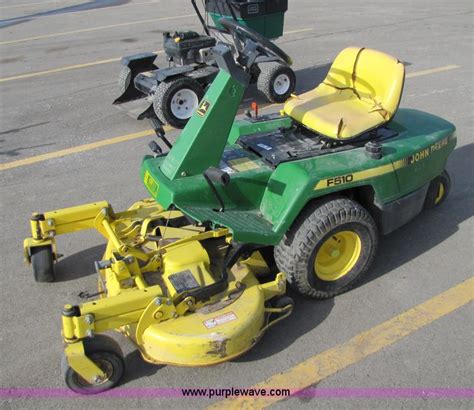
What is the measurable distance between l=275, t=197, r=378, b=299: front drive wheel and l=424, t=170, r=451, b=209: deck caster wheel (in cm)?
106

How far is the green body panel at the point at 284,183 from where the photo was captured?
3.20m

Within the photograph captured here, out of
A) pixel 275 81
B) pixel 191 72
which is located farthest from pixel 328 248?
pixel 275 81

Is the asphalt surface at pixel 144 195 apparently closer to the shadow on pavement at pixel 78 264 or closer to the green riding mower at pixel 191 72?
the shadow on pavement at pixel 78 264

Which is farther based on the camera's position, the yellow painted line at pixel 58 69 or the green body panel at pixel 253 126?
the yellow painted line at pixel 58 69

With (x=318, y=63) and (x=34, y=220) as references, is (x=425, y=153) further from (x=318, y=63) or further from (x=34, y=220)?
(x=318, y=63)

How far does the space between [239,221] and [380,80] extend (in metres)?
1.71

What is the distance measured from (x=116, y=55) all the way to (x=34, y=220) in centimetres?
728

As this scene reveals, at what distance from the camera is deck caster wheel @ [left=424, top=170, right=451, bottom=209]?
432 cm

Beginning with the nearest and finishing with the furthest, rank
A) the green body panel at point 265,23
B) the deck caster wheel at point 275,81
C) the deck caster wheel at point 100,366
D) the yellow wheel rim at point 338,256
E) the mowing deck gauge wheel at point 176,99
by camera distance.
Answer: the deck caster wheel at point 100,366 < the yellow wheel rim at point 338,256 < the mowing deck gauge wheel at point 176,99 < the deck caster wheel at point 275,81 < the green body panel at point 265,23

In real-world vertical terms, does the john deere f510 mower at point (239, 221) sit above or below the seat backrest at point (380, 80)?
below

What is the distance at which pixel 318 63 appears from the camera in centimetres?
923

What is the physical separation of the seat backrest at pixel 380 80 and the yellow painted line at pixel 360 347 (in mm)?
1364

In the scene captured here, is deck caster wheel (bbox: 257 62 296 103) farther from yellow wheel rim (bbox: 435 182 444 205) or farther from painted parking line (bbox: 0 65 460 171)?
yellow wheel rim (bbox: 435 182 444 205)

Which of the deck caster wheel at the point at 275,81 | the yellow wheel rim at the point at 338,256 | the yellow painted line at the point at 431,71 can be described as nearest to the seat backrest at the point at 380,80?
→ the yellow wheel rim at the point at 338,256
